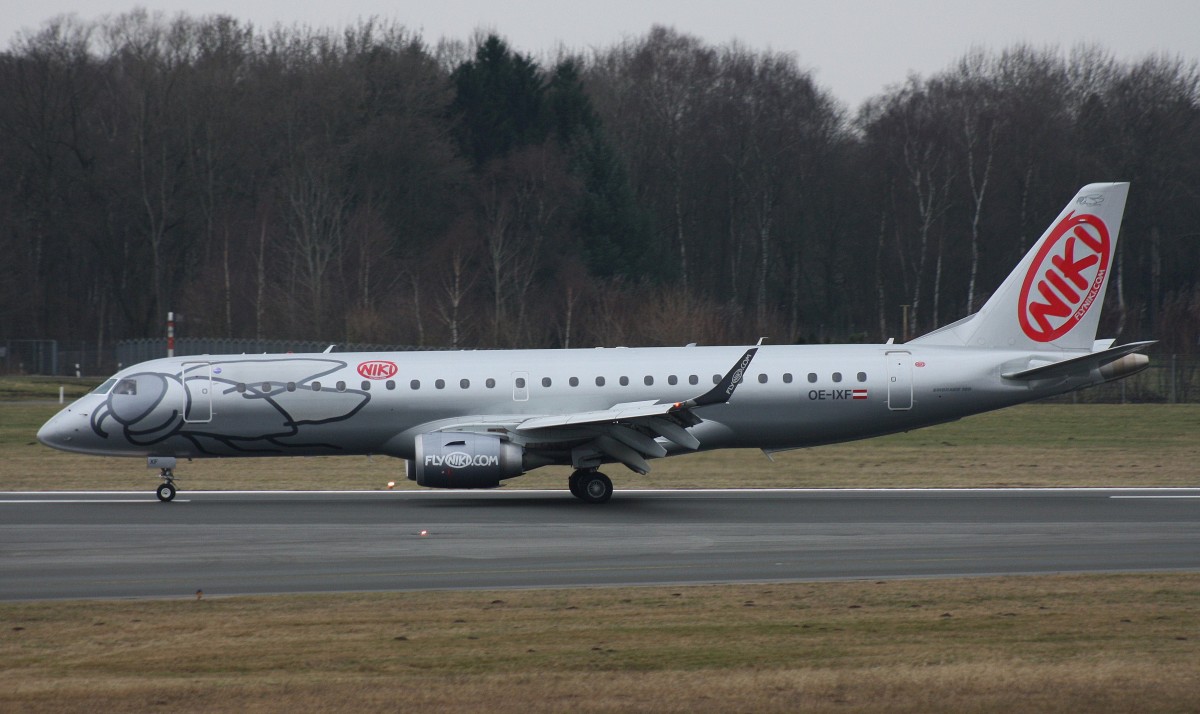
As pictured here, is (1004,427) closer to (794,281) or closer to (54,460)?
(54,460)

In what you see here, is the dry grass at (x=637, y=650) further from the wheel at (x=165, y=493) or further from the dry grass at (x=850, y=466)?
the dry grass at (x=850, y=466)

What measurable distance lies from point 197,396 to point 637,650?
50.8 feet

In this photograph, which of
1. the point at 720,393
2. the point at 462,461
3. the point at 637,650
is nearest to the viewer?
the point at 637,650

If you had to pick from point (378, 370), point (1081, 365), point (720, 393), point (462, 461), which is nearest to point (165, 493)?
point (378, 370)

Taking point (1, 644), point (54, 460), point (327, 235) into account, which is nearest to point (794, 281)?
point (327, 235)

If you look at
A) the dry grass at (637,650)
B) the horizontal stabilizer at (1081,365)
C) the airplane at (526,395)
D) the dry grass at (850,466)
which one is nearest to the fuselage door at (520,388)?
the airplane at (526,395)

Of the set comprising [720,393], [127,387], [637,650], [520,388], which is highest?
[127,387]

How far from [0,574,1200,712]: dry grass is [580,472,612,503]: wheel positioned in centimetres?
913

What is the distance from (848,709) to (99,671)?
6.02 m

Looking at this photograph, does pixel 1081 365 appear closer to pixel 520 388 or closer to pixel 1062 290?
pixel 1062 290

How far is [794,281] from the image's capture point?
256 feet

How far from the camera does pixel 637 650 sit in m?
11.8

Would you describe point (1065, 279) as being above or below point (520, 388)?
above

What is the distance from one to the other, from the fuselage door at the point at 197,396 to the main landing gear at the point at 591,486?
6906mm
